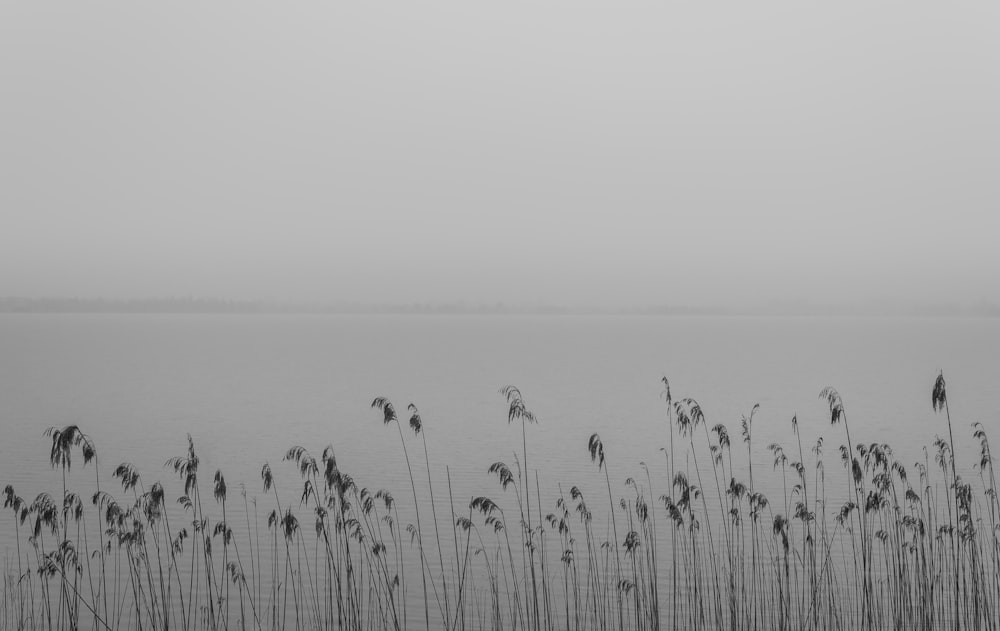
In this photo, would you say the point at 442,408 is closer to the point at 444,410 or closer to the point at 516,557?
the point at 444,410

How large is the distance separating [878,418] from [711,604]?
31.9 meters

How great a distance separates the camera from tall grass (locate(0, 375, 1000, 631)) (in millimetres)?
8141

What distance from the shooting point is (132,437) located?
112ft

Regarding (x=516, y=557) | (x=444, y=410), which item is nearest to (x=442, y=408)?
(x=444, y=410)

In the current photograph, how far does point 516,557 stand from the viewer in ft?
49.8

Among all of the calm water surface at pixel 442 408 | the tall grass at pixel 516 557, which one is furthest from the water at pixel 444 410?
the tall grass at pixel 516 557

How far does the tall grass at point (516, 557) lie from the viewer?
8141 mm

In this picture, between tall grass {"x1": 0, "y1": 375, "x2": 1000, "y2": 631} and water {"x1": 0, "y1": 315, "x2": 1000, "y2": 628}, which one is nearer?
tall grass {"x1": 0, "y1": 375, "x2": 1000, "y2": 631}

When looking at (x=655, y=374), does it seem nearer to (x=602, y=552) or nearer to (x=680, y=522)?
(x=602, y=552)

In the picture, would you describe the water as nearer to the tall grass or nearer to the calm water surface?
the calm water surface

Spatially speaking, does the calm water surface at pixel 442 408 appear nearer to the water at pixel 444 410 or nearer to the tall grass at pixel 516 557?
the water at pixel 444 410

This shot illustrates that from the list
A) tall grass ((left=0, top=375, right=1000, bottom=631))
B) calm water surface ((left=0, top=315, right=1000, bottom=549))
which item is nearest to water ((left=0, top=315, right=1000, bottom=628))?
calm water surface ((left=0, top=315, right=1000, bottom=549))

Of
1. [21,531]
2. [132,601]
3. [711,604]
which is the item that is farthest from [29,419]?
[711,604]

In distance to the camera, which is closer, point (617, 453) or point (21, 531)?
point (21, 531)
